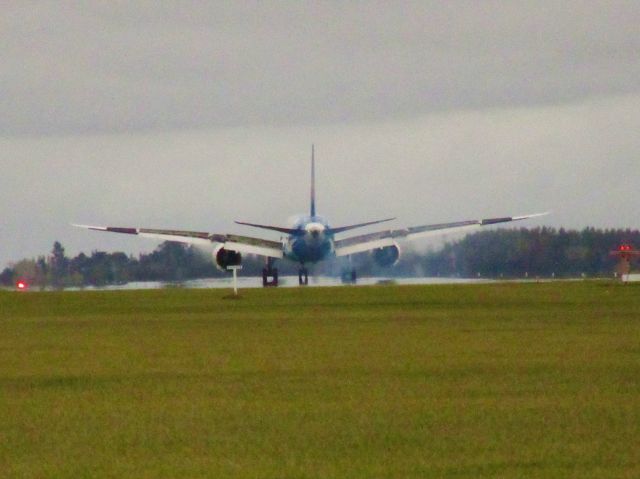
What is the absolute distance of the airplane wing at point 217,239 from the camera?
78500mm

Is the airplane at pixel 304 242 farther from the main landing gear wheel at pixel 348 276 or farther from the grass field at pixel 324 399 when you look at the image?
the grass field at pixel 324 399

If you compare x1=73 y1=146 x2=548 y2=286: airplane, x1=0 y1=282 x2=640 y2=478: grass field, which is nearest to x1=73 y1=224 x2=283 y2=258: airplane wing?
x1=73 y1=146 x2=548 y2=286: airplane

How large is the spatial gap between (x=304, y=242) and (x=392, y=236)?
21.7 feet

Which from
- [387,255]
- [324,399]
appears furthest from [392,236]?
[324,399]

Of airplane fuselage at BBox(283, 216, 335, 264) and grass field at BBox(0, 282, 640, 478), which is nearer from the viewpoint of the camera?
grass field at BBox(0, 282, 640, 478)

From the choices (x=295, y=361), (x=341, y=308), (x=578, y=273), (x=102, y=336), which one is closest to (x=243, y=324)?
(x=102, y=336)

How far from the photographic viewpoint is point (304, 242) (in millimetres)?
76312

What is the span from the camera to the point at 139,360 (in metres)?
21.0

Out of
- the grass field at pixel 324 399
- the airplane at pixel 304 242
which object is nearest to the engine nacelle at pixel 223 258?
the airplane at pixel 304 242

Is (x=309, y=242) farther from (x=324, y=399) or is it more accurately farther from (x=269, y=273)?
(x=324, y=399)

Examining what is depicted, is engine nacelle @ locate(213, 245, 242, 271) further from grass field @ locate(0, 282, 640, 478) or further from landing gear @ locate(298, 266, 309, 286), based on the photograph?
grass field @ locate(0, 282, 640, 478)

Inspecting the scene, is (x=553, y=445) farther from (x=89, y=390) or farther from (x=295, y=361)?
(x=295, y=361)

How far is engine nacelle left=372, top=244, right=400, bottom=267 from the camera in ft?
261

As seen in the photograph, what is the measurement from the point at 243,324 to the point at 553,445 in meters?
19.8
